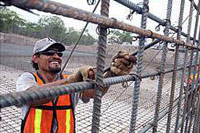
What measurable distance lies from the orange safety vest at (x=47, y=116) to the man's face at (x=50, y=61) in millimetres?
89

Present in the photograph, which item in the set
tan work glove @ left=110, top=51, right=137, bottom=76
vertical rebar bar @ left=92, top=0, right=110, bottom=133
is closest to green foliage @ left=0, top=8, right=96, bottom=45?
tan work glove @ left=110, top=51, right=137, bottom=76

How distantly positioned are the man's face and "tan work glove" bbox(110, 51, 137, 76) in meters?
0.56

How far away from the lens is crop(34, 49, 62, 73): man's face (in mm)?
1408

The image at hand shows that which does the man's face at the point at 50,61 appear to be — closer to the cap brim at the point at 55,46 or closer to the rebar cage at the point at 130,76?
the cap brim at the point at 55,46

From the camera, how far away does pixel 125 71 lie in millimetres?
1019

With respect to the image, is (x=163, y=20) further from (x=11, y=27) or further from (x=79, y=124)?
(x=11, y=27)

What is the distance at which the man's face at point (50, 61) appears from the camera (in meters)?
1.41

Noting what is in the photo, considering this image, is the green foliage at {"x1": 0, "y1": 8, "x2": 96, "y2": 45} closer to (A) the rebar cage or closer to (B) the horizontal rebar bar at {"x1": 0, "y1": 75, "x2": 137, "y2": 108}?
(A) the rebar cage

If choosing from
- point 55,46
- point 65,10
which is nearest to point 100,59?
point 65,10

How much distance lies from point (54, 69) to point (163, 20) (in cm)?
92

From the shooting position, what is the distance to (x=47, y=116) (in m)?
1.33

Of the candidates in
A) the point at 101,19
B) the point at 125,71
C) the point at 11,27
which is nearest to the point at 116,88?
the point at 11,27

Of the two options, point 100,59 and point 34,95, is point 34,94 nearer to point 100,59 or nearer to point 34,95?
point 34,95

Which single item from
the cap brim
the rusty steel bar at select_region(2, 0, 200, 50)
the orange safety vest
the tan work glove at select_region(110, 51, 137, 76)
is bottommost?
the orange safety vest
